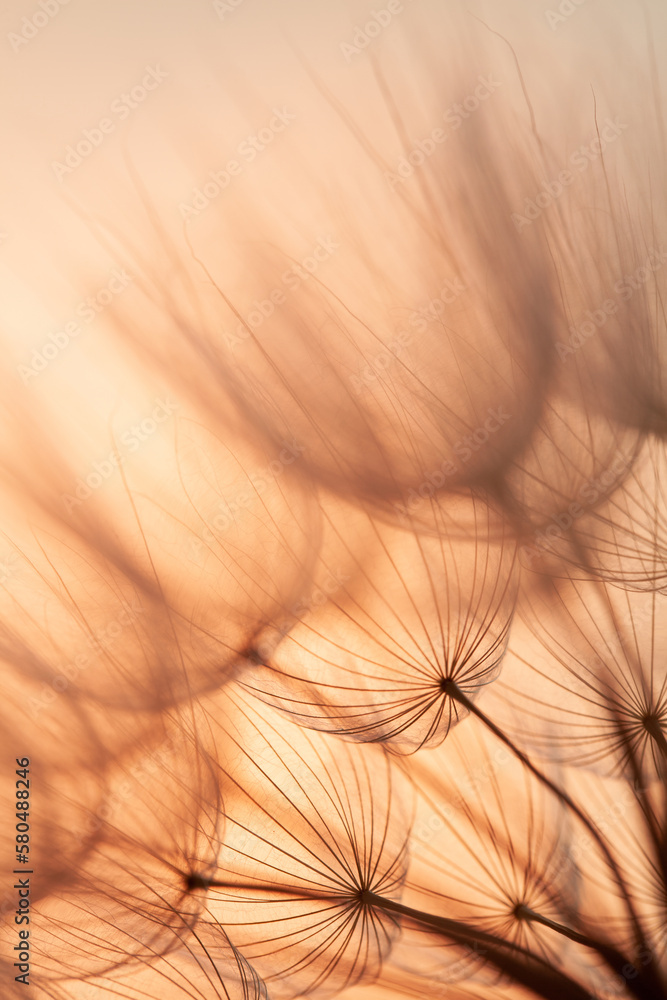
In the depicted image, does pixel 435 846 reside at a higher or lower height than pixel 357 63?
lower

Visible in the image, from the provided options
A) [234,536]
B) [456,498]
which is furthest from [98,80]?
[456,498]

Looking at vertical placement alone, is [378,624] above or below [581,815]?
above

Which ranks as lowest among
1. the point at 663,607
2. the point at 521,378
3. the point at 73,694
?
the point at 73,694

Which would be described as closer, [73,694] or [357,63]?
[73,694]

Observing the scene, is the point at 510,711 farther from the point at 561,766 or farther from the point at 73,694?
the point at 73,694

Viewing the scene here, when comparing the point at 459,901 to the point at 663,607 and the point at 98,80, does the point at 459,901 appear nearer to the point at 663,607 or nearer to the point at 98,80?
the point at 663,607

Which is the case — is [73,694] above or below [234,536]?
below

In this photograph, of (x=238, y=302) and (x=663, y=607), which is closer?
(x=238, y=302)

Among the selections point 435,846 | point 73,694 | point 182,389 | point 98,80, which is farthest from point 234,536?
point 98,80

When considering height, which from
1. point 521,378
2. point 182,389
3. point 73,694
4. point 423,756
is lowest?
point 73,694
